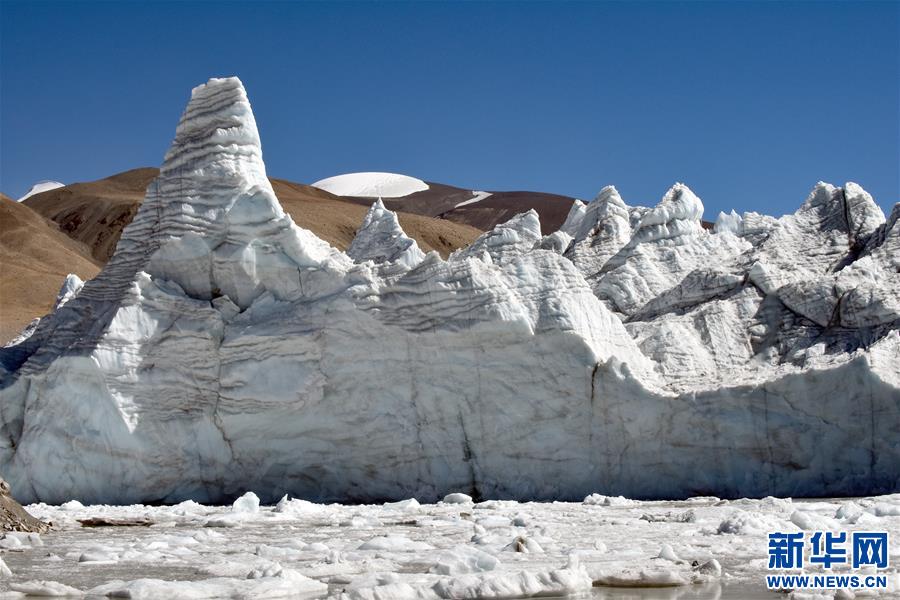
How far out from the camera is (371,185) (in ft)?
415

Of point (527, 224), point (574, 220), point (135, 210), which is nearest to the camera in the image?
point (527, 224)

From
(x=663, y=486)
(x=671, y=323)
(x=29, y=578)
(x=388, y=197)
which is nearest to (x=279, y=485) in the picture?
(x=663, y=486)

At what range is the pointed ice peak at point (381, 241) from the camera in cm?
3281

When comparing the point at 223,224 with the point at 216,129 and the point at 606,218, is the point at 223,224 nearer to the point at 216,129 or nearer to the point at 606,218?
the point at 216,129

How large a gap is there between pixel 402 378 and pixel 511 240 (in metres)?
11.5

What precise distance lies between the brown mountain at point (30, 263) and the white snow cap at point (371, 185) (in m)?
33.7

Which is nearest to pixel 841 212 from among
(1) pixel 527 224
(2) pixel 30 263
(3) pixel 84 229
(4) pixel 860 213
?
(4) pixel 860 213

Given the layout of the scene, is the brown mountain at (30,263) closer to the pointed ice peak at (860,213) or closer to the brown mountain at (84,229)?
the brown mountain at (84,229)

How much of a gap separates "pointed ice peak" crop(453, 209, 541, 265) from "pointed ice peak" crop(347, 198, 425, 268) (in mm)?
2399

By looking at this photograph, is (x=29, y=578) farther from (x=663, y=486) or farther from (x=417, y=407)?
(x=663, y=486)

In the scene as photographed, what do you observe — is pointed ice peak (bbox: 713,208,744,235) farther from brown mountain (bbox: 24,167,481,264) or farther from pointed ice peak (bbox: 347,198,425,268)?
brown mountain (bbox: 24,167,481,264)

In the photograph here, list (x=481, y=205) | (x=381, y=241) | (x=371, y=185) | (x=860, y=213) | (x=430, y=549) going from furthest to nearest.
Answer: (x=371, y=185) → (x=481, y=205) → (x=381, y=241) → (x=860, y=213) → (x=430, y=549)

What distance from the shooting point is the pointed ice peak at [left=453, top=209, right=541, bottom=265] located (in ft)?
96.9

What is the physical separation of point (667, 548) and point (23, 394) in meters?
13.0
